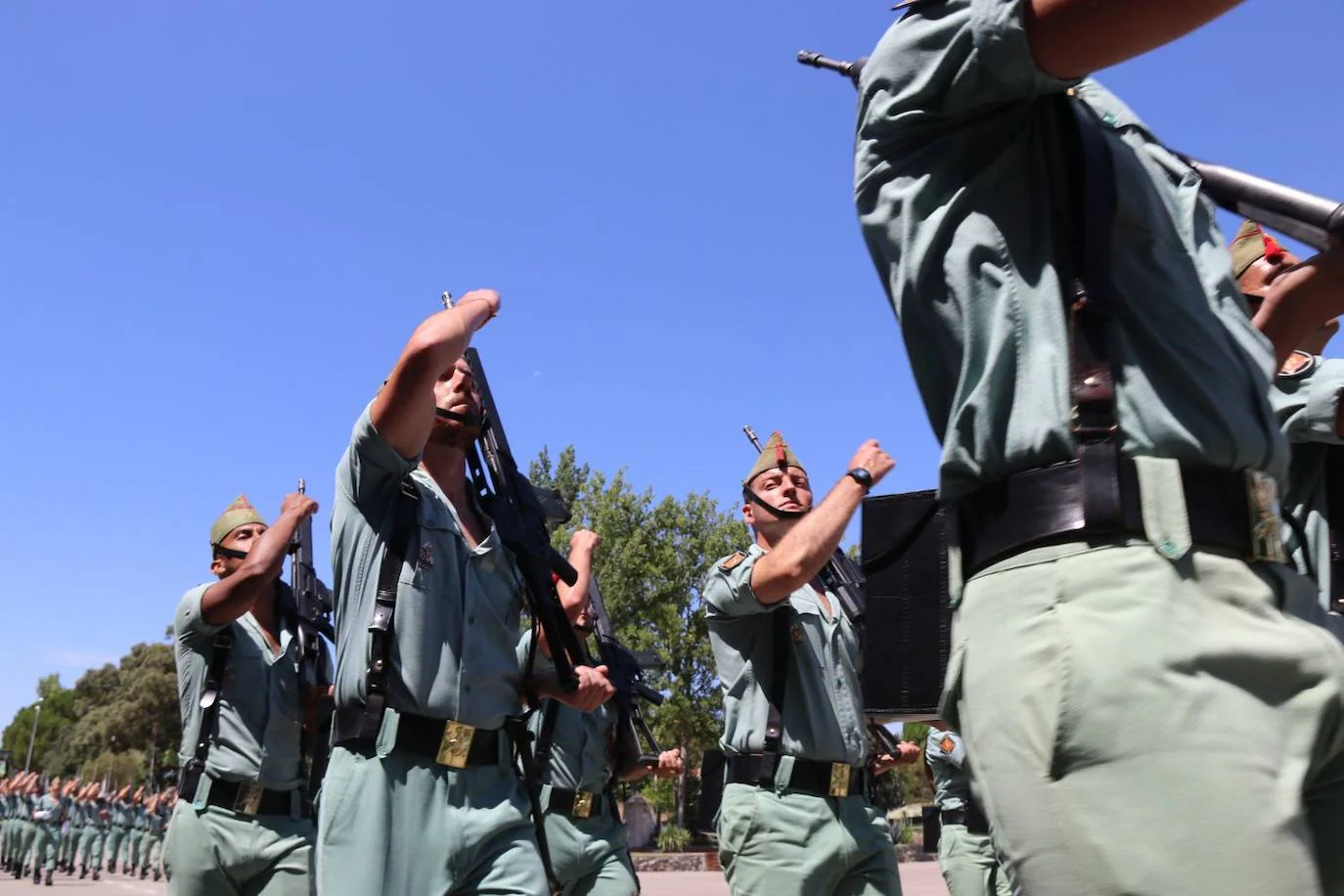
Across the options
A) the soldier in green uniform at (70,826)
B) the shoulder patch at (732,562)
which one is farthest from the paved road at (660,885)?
the shoulder patch at (732,562)

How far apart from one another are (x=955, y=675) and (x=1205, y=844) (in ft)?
1.55

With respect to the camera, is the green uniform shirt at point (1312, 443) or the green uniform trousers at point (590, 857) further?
the green uniform trousers at point (590, 857)

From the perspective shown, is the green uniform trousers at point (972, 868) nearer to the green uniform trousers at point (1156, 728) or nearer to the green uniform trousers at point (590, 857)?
the green uniform trousers at point (590, 857)

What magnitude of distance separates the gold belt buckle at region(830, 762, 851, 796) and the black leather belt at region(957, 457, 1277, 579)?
3701 mm

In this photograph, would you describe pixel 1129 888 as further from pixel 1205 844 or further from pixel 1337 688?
pixel 1337 688

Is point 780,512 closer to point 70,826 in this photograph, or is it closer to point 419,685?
point 419,685

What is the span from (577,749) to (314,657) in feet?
5.95

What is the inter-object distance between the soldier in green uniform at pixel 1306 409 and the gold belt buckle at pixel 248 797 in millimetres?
4930

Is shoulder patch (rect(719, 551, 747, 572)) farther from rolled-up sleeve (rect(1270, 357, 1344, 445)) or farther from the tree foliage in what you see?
the tree foliage

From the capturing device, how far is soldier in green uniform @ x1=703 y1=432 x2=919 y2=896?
520 cm

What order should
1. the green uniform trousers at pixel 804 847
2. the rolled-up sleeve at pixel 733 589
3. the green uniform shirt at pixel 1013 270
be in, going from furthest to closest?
1. the rolled-up sleeve at pixel 733 589
2. the green uniform trousers at pixel 804 847
3. the green uniform shirt at pixel 1013 270

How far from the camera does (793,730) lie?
5621 millimetres

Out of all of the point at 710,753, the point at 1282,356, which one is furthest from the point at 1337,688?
the point at 710,753

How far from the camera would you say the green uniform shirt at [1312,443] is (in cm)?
388
